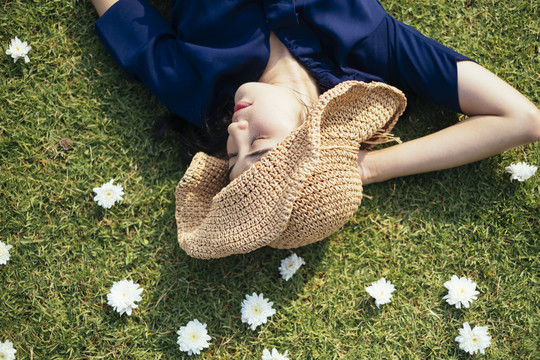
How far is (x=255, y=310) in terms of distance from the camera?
7.27ft

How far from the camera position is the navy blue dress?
2057 mm

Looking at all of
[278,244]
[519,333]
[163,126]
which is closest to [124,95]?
[163,126]

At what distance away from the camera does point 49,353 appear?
7.36ft

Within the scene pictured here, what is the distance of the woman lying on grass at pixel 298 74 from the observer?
197 centimetres

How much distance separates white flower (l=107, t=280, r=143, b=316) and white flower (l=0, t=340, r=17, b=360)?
20.8 inches

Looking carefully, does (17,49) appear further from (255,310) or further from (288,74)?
(255,310)

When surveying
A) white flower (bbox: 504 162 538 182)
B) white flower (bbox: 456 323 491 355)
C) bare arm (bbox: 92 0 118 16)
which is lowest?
white flower (bbox: 456 323 491 355)

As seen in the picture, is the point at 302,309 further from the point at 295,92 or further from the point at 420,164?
the point at 295,92

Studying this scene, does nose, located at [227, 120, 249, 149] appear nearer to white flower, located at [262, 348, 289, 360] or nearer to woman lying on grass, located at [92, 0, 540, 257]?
woman lying on grass, located at [92, 0, 540, 257]

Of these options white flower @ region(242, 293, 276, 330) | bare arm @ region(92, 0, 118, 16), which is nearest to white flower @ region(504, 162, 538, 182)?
white flower @ region(242, 293, 276, 330)

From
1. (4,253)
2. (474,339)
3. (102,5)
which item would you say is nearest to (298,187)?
(474,339)

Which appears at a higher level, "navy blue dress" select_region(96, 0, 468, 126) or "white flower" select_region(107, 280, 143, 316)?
"navy blue dress" select_region(96, 0, 468, 126)

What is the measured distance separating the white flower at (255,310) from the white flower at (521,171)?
1397 millimetres

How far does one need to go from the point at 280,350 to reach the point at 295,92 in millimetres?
1282
